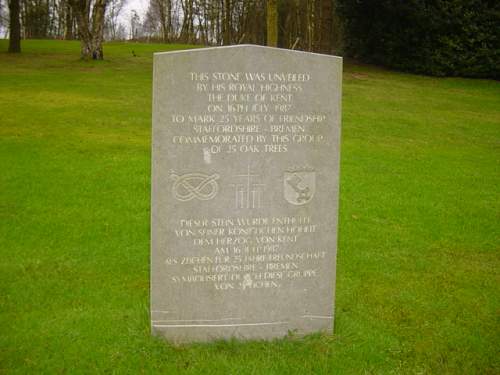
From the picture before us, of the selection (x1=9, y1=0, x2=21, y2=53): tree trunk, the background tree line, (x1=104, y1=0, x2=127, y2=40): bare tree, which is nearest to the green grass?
the background tree line

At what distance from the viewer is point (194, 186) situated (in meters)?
4.17

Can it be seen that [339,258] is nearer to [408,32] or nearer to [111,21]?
[408,32]

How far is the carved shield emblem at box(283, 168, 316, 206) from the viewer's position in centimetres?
431

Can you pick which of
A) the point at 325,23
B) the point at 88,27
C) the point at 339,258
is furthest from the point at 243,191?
the point at 88,27

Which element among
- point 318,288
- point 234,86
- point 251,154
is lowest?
point 318,288

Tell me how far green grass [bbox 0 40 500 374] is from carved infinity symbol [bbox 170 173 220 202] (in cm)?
118

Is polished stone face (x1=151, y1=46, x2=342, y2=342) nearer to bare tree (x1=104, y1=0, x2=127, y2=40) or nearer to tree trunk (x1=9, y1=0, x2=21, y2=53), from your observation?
tree trunk (x1=9, y1=0, x2=21, y2=53)

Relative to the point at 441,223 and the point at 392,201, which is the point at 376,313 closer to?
the point at 441,223

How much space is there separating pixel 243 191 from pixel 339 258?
2423 millimetres

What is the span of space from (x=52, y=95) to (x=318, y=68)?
48.5ft

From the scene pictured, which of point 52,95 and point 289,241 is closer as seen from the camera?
point 289,241

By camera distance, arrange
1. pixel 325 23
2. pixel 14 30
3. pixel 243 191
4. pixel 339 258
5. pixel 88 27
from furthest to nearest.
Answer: pixel 14 30
pixel 88 27
pixel 325 23
pixel 339 258
pixel 243 191

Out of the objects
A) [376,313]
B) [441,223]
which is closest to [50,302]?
[376,313]

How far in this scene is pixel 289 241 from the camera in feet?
14.5
